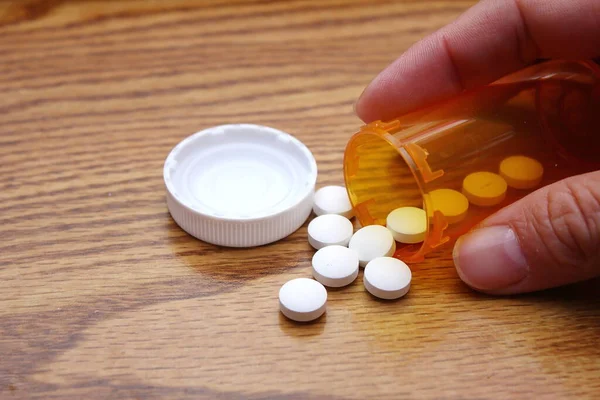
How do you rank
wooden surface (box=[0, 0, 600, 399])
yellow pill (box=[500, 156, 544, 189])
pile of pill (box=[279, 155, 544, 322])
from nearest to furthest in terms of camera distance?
wooden surface (box=[0, 0, 600, 399])
pile of pill (box=[279, 155, 544, 322])
yellow pill (box=[500, 156, 544, 189])

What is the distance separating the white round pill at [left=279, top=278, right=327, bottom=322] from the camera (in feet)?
3.25

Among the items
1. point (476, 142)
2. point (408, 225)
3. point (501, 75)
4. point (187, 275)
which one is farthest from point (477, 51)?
point (187, 275)

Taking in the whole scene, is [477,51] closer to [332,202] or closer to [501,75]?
[501,75]

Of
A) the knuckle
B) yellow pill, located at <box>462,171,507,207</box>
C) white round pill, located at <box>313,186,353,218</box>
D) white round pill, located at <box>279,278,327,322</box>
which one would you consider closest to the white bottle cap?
white round pill, located at <box>313,186,353,218</box>

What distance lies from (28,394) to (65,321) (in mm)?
125

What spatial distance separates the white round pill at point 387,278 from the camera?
40.4 inches

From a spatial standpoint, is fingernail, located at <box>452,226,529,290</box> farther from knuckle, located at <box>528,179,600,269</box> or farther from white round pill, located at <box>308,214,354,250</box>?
white round pill, located at <box>308,214,354,250</box>

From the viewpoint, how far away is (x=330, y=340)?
0.98 metres

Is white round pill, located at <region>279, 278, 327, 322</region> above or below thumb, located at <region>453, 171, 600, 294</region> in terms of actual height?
below

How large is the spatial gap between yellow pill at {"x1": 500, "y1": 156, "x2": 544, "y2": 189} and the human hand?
0.13 meters

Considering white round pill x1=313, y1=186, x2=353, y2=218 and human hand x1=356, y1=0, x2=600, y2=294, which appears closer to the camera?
human hand x1=356, y1=0, x2=600, y2=294

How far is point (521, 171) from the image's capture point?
1.14 m

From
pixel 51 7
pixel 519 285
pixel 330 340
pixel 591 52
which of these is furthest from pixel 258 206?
pixel 51 7

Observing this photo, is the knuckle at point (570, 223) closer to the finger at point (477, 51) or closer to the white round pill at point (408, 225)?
the white round pill at point (408, 225)
